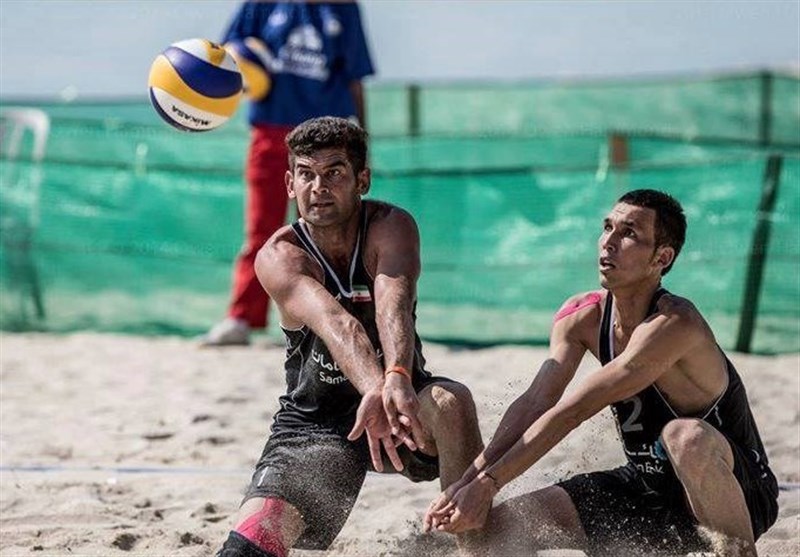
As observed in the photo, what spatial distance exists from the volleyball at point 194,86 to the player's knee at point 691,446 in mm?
2266

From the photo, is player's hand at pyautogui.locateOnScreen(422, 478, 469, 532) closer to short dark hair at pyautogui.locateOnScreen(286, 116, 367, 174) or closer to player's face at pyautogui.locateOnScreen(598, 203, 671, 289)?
player's face at pyautogui.locateOnScreen(598, 203, 671, 289)

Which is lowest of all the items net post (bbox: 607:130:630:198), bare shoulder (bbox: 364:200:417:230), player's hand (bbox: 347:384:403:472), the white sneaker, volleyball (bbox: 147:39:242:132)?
the white sneaker

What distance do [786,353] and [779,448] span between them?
1990 millimetres

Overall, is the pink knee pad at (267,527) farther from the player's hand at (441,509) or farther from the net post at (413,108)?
the net post at (413,108)

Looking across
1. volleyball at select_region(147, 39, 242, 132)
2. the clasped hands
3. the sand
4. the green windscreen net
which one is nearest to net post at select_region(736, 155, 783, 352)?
the green windscreen net

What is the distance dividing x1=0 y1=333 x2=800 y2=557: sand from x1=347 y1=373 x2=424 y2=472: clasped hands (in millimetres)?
761

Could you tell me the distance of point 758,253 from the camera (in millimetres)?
8156

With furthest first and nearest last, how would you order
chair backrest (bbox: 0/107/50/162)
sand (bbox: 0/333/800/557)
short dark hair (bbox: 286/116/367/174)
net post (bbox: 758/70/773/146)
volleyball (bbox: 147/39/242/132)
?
net post (bbox: 758/70/773/146)
chair backrest (bbox: 0/107/50/162)
volleyball (bbox: 147/39/242/132)
sand (bbox: 0/333/800/557)
short dark hair (bbox: 286/116/367/174)

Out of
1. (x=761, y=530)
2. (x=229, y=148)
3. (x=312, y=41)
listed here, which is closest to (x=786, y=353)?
(x=312, y=41)

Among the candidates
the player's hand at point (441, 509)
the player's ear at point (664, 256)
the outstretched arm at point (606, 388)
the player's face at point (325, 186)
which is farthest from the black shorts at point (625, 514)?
the player's face at point (325, 186)

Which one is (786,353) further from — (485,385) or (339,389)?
(339,389)

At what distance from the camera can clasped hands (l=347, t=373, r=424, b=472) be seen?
13.0 ft

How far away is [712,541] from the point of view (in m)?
4.22

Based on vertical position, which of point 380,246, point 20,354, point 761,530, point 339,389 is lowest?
point 20,354
